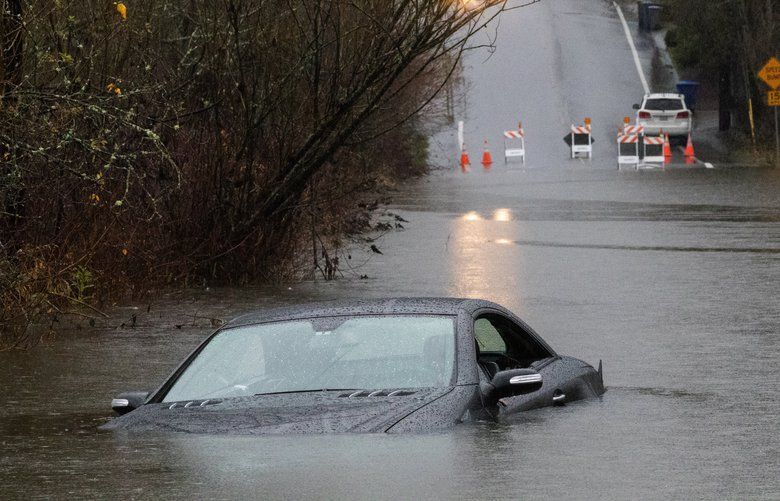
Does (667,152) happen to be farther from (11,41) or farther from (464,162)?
(11,41)

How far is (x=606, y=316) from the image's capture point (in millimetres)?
18688

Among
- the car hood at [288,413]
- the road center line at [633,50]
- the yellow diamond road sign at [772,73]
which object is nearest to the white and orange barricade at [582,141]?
the yellow diamond road sign at [772,73]

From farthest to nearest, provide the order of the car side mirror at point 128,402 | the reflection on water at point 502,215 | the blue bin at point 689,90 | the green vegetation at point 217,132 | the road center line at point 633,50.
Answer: the road center line at point 633,50, the blue bin at point 689,90, the reflection on water at point 502,215, the green vegetation at point 217,132, the car side mirror at point 128,402

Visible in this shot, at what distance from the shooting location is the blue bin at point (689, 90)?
2724 inches

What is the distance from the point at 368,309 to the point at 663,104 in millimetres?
51420

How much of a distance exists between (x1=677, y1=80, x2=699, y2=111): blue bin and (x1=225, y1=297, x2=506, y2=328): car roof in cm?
5915

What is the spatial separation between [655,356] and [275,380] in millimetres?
6227

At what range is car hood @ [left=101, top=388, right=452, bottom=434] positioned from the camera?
30.0 feet

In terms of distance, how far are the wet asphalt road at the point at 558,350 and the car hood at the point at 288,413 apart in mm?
81

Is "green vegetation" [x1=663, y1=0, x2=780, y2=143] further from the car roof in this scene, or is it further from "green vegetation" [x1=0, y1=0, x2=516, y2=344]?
the car roof

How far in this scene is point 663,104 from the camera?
60.7 metres

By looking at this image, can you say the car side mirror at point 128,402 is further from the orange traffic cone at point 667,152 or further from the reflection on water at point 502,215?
the orange traffic cone at point 667,152

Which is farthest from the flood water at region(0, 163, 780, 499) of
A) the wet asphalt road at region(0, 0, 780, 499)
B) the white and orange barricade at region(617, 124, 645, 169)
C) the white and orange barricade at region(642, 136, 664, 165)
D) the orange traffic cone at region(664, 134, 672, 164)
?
the orange traffic cone at region(664, 134, 672, 164)

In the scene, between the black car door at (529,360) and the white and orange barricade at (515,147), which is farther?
the white and orange barricade at (515,147)
